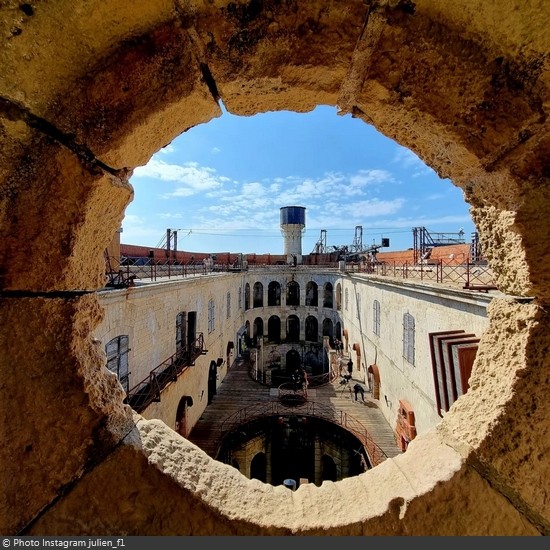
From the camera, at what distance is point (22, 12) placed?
43.8 inches

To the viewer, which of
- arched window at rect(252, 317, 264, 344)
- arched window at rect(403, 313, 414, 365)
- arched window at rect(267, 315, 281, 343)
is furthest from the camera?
arched window at rect(267, 315, 281, 343)

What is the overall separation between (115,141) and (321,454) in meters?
16.5

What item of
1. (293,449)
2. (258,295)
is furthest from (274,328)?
(293,449)

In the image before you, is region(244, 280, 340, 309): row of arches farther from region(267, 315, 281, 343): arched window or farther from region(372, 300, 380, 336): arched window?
region(372, 300, 380, 336): arched window

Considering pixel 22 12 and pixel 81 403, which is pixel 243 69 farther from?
pixel 81 403

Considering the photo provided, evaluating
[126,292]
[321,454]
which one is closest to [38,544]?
[126,292]

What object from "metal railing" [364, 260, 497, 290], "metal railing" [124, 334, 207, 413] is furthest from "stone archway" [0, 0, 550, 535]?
"metal railing" [124, 334, 207, 413]

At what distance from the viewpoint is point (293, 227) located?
39.7 metres

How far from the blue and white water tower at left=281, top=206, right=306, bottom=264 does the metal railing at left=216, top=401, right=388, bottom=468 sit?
86.7 feet

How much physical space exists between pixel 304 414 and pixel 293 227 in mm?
28898

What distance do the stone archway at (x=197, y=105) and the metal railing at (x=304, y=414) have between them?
11559mm

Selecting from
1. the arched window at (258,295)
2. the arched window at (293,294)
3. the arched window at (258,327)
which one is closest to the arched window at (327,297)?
the arched window at (293,294)

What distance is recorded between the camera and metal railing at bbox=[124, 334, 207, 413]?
306 inches

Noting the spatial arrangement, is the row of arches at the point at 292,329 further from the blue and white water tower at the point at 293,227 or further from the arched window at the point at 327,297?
the blue and white water tower at the point at 293,227
